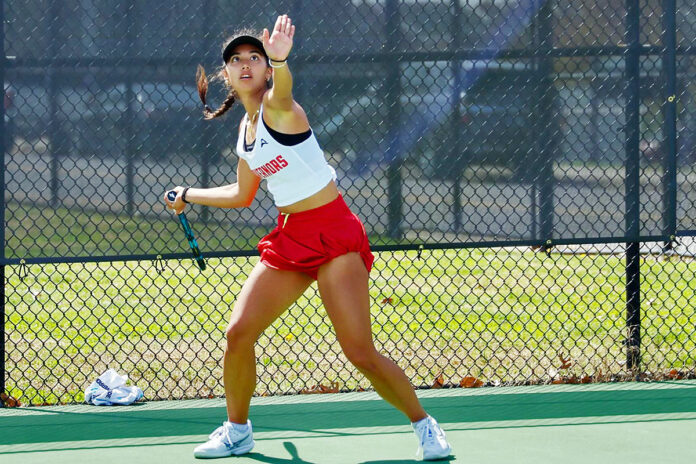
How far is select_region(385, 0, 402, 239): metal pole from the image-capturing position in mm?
5715

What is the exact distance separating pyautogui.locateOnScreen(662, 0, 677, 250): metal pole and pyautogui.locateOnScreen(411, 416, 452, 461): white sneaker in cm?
216

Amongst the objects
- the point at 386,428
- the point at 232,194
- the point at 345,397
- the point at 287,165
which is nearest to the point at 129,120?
the point at 232,194

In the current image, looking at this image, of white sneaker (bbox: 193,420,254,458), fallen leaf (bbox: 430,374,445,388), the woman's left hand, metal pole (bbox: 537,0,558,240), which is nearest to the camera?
the woman's left hand

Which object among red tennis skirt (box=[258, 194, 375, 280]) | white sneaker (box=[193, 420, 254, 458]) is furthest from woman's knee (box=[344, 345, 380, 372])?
white sneaker (box=[193, 420, 254, 458])

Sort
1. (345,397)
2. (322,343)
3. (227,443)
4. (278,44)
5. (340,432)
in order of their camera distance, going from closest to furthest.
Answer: (278,44) → (227,443) → (340,432) → (345,397) → (322,343)

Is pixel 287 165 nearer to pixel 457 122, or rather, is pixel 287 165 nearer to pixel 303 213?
pixel 303 213

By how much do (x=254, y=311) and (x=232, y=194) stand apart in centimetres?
54

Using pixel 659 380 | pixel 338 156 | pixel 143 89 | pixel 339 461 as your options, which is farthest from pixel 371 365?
pixel 659 380

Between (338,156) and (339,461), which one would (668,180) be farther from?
(339,461)

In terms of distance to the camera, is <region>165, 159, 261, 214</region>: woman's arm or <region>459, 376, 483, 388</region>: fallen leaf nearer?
<region>165, 159, 261, 214</region>: woman's arm

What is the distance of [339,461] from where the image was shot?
4746 mm

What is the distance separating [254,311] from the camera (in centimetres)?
449

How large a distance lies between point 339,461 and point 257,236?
4.86ft

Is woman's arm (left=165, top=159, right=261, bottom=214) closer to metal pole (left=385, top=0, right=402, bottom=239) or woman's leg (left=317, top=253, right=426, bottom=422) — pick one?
woman's leg (left=317, top=253, right=426, bottom=422)
